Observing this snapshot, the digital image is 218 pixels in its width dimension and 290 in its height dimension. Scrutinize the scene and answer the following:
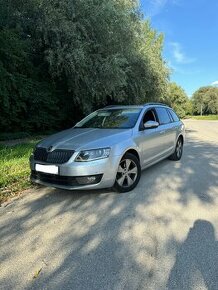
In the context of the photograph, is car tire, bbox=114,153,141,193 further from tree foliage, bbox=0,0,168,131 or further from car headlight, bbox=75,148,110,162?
tree foliage, bbox=0,0,168,131

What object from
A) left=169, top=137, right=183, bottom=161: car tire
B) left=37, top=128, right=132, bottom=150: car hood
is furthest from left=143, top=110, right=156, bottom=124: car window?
left=169, top=137, right=183, bottom=161: car tire

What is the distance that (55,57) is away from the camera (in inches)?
481

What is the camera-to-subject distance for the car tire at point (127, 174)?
5566 mm

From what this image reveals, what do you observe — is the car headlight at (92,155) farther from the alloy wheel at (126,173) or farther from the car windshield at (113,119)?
the car windshield at (113,119)

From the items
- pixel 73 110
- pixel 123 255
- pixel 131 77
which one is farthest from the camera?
pixel 131 77

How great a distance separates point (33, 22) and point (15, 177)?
7991mm

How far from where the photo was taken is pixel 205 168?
7.87 m

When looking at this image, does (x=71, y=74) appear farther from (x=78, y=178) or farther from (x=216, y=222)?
(x=216, y=222)

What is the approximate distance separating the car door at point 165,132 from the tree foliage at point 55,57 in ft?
16.5

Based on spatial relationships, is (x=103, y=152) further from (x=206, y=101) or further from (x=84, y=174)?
(x=206, y=101)

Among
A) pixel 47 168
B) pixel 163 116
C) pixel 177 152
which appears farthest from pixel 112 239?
pixel 177 152

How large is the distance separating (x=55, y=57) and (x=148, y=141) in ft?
23.5

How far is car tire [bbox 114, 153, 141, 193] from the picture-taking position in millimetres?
5566

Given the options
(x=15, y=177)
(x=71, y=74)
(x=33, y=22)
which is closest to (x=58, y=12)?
(x=33, y=22)
